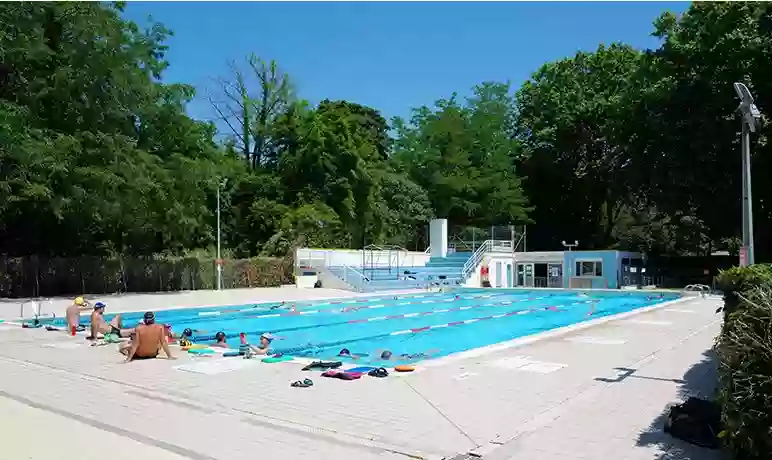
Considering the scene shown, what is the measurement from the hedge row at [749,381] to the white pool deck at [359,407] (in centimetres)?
70

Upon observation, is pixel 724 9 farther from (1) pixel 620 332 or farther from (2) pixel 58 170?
(2) pixel 58 170

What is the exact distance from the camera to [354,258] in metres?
37.6

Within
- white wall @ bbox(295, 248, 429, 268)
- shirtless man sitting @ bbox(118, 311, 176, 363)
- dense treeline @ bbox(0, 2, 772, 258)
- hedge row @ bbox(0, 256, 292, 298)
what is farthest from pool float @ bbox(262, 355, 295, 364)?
white wall @ bbox(295, 248, 429, 268)

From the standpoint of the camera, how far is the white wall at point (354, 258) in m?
35.8

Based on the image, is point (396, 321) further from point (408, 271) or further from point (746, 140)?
point (408, 271)

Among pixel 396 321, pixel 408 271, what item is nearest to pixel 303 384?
pixel 396 321

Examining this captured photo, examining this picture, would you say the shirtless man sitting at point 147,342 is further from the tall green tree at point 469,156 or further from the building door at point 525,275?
the tall green tree at point 469,156

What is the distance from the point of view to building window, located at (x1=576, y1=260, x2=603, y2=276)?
37531mm

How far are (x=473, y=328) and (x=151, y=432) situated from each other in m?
13.9

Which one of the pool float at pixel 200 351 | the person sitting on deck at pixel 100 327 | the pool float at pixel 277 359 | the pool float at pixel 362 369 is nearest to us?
the pool float at pixel 362 369

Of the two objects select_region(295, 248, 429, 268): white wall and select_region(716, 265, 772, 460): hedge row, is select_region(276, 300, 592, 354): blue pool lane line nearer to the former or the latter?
select_region(716, 265, 772, 460): hedge row

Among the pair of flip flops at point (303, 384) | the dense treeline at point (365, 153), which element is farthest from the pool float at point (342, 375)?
the dense treeline at point (365, 153)

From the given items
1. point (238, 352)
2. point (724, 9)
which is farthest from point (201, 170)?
point (724, 9)

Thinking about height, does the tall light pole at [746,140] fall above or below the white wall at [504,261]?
above
